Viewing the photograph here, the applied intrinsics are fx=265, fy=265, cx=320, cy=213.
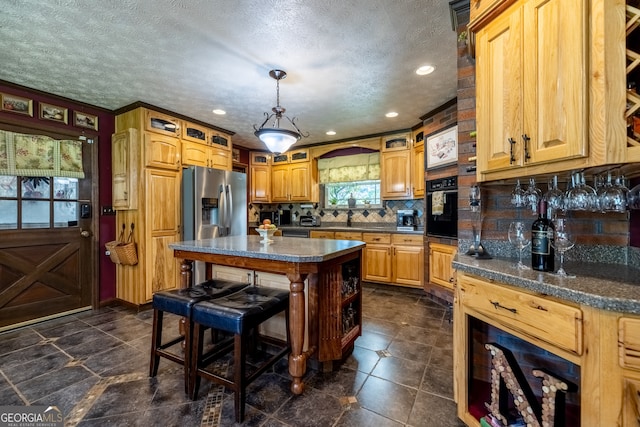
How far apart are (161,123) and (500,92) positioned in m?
3.67

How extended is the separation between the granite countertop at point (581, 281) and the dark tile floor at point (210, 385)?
3.03 ft

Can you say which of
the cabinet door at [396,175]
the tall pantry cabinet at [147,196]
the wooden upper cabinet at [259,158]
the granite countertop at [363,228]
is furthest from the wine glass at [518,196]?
the wooden upper cabinet at [259,158]

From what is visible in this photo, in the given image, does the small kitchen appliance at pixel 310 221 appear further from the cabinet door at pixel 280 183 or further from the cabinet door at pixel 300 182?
the cabinet door at pixel 280 183

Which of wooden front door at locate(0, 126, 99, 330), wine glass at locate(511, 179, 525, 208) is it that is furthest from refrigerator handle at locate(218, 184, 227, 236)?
wine glass at locate(511, 179, 525, 208)

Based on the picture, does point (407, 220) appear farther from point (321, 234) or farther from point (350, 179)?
point (321, 234)

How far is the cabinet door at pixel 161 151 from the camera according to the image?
10.8 ft

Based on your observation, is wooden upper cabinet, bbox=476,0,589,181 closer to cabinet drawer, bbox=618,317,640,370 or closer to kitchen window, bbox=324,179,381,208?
cabinet drawer, bbox=618,317,640,370

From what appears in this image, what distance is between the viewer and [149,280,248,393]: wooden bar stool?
170 centimetres

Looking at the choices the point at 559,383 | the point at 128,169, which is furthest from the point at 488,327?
the point at 128,169

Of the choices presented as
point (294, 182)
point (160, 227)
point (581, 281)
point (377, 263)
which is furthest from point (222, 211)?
point (581, 281)

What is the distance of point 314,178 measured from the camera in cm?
524

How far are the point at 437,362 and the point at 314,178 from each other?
3803mm

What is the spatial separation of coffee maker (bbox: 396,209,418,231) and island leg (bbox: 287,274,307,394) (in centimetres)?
302

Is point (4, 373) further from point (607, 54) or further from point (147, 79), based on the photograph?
point (607, 54)
